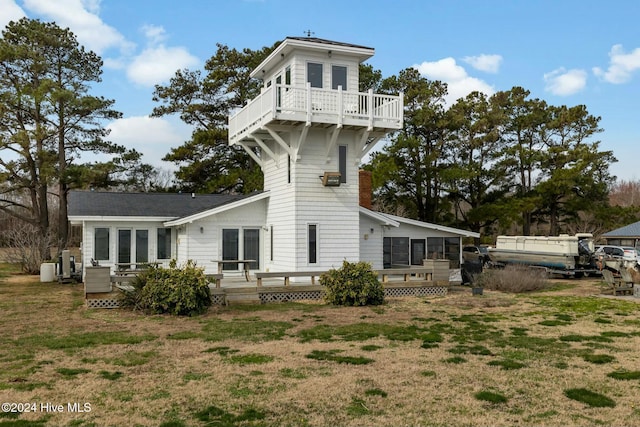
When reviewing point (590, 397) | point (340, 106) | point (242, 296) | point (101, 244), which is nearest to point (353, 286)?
point (242, 296)

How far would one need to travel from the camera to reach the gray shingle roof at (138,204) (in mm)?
21359

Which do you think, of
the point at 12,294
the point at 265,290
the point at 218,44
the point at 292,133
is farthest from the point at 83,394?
the point at 218,44

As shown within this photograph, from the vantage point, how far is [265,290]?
53.4ft

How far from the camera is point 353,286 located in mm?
15312

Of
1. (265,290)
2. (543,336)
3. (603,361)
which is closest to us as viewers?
(603,361)

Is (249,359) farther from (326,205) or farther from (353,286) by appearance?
(326,205)

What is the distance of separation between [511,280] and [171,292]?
40.4 ft

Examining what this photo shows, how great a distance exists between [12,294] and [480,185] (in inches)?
1234

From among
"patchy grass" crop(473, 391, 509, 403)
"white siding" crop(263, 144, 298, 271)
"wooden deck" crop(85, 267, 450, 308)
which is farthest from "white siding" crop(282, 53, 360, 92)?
"patchy grass" crop(473, 391, 509, 403)

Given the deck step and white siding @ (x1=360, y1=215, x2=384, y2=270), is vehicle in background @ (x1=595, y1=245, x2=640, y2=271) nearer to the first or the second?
white siding @ (x1=360, y1=215, x2=384, y2=270)

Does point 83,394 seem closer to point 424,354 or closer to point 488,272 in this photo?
point 424,354

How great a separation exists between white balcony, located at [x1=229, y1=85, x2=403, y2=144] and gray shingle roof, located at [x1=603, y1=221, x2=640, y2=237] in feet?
79.9

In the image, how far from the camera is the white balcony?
17266 millimetres

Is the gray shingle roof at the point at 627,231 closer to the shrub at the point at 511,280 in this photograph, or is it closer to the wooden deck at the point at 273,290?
the shrub at the point at 511,280
